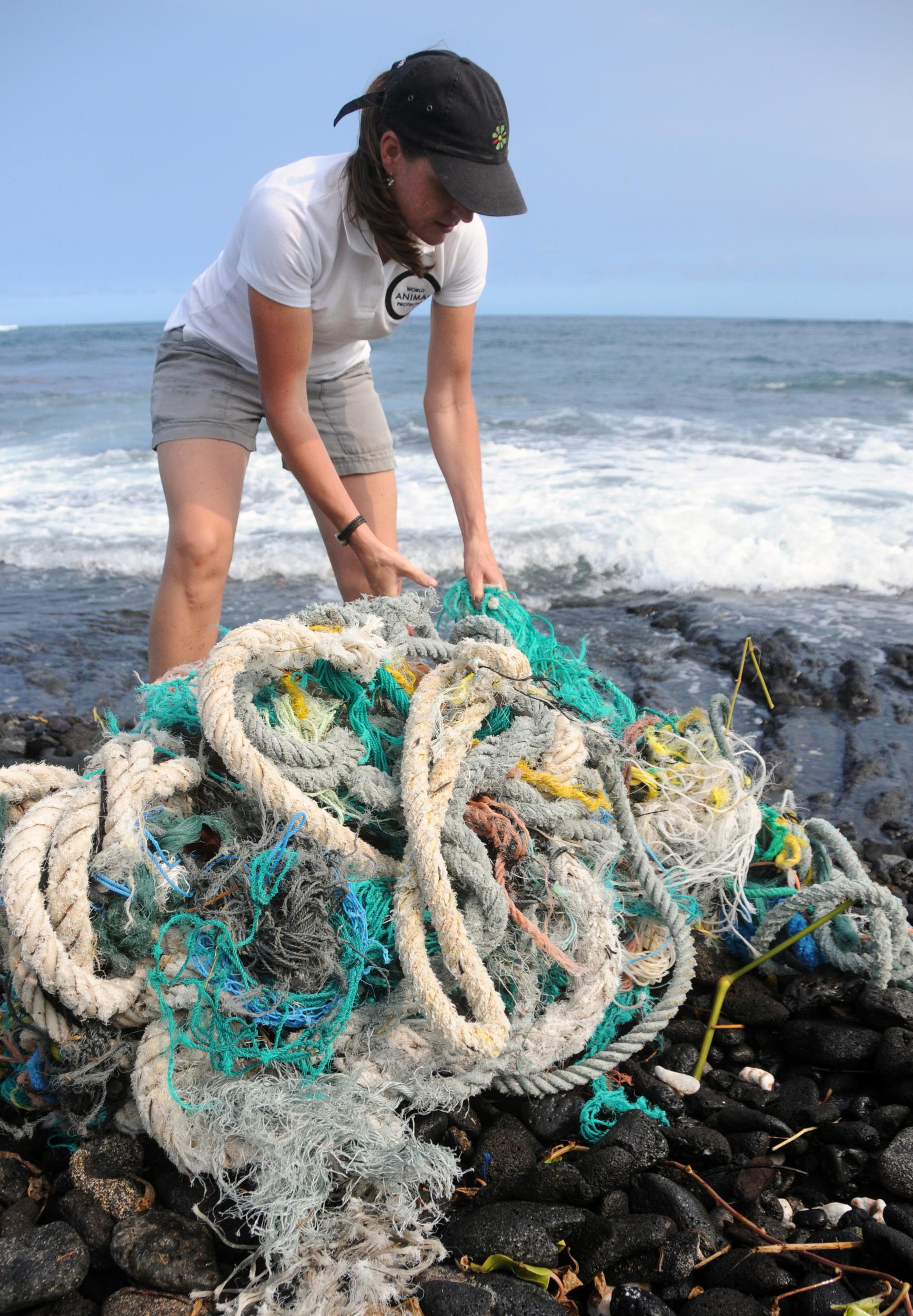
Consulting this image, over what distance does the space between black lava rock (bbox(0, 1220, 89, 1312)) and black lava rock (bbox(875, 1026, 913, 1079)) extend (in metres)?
1.68

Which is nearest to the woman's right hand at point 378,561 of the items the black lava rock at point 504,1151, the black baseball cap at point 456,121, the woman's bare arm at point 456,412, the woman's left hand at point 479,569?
the woman's left hand at point 479,569

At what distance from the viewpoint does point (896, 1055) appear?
2.04 meters

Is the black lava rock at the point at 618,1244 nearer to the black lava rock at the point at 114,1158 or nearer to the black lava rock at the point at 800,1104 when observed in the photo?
the black lava rock at the point at 800,1104

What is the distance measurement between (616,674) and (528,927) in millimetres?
2719

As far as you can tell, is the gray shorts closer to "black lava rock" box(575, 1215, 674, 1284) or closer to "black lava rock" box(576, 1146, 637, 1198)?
"black lava rock" box(576, 1146, 637, 1198)

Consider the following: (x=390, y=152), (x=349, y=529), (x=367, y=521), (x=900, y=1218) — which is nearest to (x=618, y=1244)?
(x=900, y=1218)

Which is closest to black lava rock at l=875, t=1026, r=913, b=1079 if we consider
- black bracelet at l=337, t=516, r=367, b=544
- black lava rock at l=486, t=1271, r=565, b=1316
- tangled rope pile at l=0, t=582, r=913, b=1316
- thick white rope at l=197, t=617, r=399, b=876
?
tangled rope pile at l=0, t=582, r=913, b=1316

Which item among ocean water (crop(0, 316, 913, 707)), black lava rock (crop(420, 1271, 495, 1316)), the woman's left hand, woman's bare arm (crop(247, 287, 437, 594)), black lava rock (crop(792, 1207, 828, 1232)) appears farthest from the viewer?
ocean water (crop(0, 316, 913, 707))

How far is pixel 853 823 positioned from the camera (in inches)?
128

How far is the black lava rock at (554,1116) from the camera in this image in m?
1.95

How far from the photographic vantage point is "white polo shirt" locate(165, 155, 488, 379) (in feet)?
8.43

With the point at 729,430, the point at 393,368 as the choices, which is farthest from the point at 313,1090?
the point at 393,368

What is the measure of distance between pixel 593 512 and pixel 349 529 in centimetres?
511

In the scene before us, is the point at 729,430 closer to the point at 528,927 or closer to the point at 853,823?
the point at 853,823
